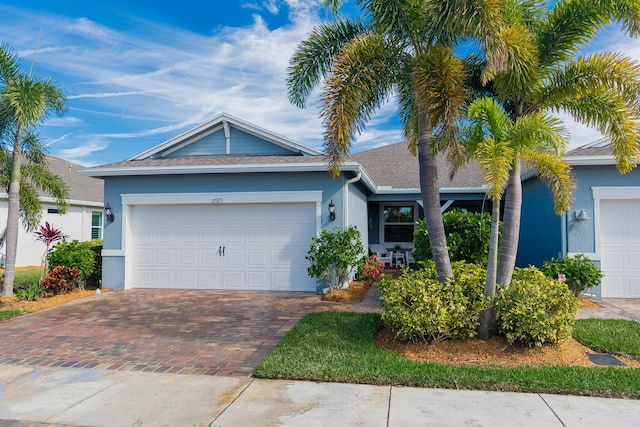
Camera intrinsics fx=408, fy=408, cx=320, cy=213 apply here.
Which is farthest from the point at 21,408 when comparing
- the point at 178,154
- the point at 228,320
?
the point at 178,154

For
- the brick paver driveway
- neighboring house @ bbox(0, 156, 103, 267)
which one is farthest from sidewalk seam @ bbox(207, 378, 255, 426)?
neighboring house @ bbox(0, 156, 103, 267)

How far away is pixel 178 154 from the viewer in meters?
12.6

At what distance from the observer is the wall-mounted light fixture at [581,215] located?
375 inches

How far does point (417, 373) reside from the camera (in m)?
4.77

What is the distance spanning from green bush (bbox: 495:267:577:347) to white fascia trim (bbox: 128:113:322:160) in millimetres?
6931

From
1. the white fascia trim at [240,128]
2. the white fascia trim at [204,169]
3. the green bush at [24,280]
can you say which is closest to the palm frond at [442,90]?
the white fascia trim at [204,169]

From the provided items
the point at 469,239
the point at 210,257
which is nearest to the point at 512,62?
the point at 469,239

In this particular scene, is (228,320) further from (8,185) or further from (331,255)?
(8,185)

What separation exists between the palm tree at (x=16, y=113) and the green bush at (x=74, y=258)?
→ 4.26ft

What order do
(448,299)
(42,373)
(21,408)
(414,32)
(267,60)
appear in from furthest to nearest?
(267,60) < (414,32) < (448,299) < (42,373) < (21,408)

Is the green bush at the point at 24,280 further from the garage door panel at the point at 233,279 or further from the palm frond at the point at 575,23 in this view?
the palm frond at the point at 575,23

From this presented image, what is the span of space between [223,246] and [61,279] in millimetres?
3944

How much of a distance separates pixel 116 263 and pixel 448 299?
915 cm

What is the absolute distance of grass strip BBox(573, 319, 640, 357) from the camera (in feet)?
18.6
